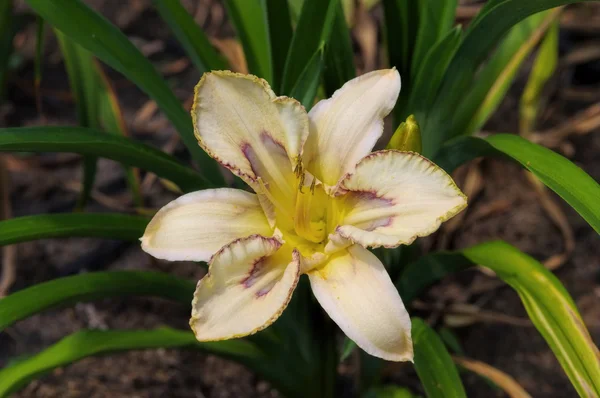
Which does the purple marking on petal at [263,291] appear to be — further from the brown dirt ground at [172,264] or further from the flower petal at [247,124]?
the brown dirt ground at [172,264]

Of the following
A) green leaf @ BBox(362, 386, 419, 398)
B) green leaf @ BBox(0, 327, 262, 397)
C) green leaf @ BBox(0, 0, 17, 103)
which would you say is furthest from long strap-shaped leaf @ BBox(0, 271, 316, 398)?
green leaf @ BBox(0, 0, 17, 103)

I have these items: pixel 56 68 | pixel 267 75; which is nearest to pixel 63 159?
pixel 56 68

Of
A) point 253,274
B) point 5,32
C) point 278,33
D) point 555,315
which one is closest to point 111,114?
point 5,32

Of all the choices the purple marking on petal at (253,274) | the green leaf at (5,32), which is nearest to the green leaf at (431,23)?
the purple marking on petal at (253,274)

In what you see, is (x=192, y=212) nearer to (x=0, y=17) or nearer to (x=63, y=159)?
(x=0, y=17)

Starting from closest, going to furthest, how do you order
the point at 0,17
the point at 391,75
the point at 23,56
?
→ the point at 391,75, the point at 0,17, the point at 23,56

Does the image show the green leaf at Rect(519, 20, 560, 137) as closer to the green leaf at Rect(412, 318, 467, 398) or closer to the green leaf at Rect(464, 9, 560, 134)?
the green leaf at Rect(464, 9, 560, 134)
